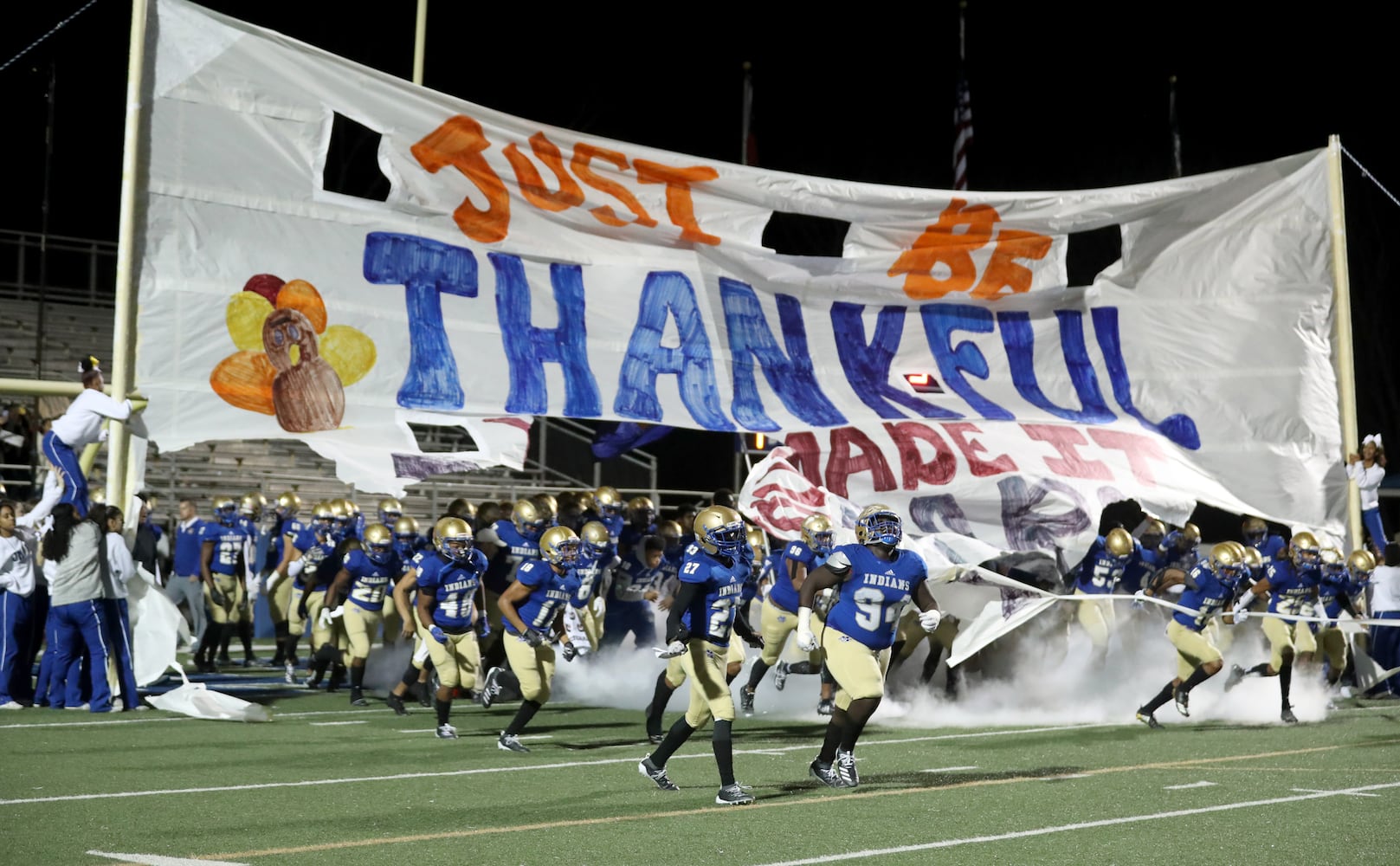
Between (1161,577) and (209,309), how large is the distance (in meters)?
9.35

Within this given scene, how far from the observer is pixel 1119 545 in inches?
598

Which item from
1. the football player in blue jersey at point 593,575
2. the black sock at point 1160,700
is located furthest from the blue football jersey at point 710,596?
the black sock at point 1160,700

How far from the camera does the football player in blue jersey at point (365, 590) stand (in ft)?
47.6

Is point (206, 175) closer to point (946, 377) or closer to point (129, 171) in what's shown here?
point (129, 171)

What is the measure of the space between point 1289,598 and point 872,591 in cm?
733

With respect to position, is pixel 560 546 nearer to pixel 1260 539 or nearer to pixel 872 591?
pixel 872 591

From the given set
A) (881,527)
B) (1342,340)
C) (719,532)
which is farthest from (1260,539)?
(719,532)

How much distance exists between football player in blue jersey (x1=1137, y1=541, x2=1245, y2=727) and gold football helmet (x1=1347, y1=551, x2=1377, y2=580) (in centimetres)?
207

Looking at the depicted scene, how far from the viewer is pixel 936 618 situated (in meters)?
9.03

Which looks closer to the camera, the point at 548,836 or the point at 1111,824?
the point at 548,836

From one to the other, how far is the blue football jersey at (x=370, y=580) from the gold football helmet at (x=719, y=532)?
588 cm

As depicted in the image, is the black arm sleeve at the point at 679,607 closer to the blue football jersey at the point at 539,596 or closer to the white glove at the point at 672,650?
the white glove at the point at 672,650

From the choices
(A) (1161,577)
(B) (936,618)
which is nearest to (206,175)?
(B) (936,618)

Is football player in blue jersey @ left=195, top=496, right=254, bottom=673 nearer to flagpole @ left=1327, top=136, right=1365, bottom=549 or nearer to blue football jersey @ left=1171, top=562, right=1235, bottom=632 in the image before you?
blue football jersey @ left=1171, top=562, right=1235, bottom=632
